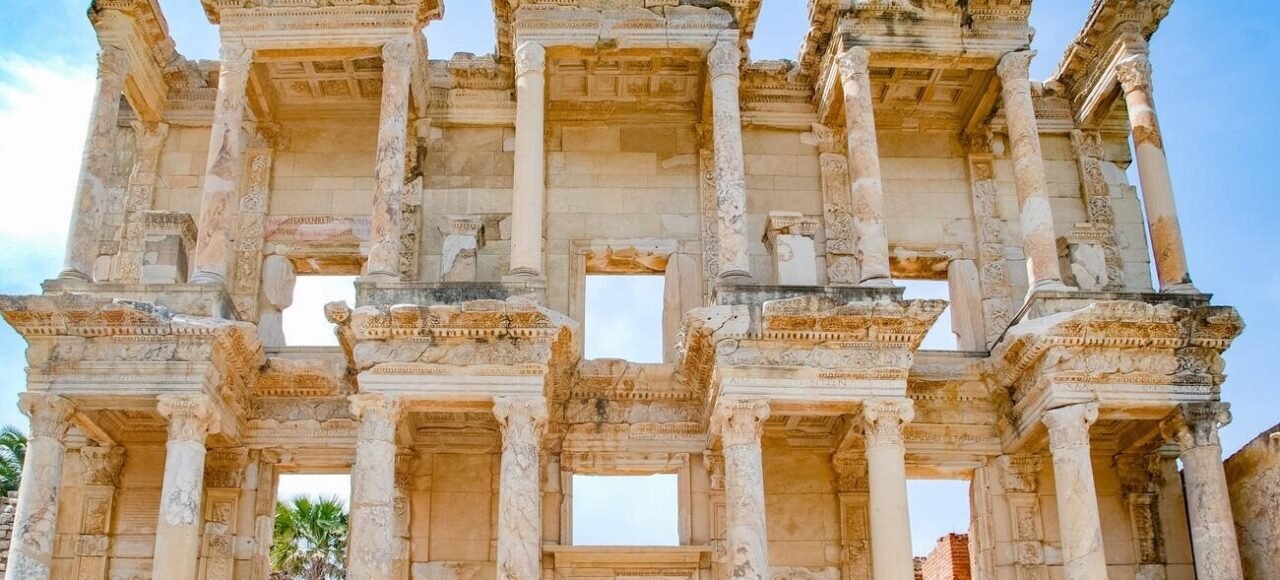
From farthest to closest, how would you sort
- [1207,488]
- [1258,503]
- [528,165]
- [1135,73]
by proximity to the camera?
[1135,73] < [528,165] < [1258,503] < [1207,488]

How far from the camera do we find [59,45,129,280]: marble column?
15.4 meters

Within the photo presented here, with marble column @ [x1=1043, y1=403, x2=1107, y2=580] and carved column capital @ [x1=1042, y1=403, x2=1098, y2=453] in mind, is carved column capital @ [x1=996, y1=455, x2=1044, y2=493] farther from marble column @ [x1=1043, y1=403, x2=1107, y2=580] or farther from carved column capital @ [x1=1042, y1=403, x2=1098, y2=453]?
carved column capital @ [x1=1042, y1=403, x2=1098, y2=453]

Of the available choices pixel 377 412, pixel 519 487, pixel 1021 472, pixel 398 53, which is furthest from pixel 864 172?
pixel 377 412

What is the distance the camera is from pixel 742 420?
14.3 m

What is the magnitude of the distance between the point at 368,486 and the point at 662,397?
4164 mm

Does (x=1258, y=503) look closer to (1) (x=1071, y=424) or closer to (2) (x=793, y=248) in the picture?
(1) (x=1071, y=424)

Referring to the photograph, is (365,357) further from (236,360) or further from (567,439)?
(567,439)

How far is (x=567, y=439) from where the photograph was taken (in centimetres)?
1622

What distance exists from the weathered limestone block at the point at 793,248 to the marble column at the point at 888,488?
7.89ft

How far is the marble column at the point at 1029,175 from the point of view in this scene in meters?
15.7

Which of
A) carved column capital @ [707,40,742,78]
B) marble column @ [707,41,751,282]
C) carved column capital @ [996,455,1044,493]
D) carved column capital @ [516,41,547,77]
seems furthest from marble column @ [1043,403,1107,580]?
carved column capital @ [516,41,547,77]

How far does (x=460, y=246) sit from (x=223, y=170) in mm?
3118

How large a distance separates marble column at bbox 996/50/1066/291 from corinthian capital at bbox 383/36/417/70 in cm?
766

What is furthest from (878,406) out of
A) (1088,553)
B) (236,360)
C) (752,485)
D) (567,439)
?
(236,360)
